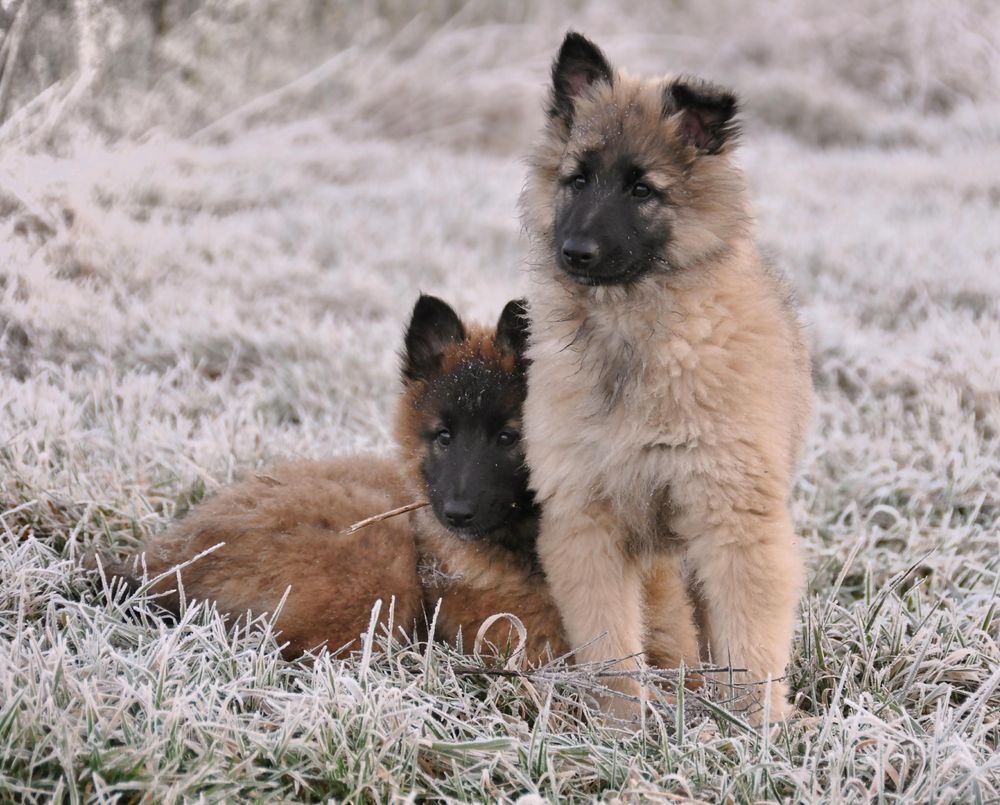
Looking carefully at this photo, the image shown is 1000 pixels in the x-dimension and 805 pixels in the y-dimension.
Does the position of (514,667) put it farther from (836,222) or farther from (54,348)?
(836,222)

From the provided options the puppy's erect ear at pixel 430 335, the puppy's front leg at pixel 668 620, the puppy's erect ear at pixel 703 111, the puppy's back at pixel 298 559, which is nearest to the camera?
the puppy's erect ear at pixel 703 111

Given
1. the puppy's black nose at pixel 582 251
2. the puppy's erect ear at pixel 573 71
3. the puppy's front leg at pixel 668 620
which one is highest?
the puppy's erect ear at pixel 573 71

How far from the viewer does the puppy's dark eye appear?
12.0ft

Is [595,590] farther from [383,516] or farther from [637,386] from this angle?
[383,516]

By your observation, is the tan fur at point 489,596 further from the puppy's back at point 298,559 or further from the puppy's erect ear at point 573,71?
the puppy's erect ear at point 573,71

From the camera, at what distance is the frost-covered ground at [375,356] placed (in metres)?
2.82

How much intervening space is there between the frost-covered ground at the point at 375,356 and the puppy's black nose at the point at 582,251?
72cm

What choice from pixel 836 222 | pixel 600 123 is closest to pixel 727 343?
pixel 600 123

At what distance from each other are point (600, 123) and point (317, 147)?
547 cm

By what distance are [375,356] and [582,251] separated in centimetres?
351

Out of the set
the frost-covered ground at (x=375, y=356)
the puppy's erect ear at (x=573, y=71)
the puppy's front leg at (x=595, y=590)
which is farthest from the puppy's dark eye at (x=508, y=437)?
the puppy's erect ear at (x=573, y=71)

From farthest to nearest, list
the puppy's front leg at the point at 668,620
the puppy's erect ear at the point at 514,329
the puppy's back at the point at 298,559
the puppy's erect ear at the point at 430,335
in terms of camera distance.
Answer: the puppy's erect ear at the point at 430,335 → the puppy's erect ear at the point at 514,329 → the puppy's front leg at the point at 668,620 → the puppy's back at the point at 298,559

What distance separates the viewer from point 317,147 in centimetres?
836

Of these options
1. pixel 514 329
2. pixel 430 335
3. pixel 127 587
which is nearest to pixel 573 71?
pixel 514 329
